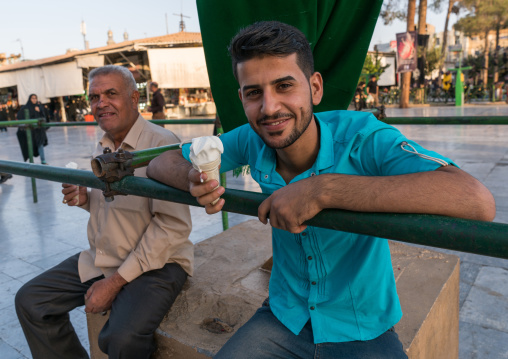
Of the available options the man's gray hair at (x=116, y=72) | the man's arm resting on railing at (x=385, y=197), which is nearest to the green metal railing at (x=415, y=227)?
the man's arm resting on railing at (x=385, y=197)

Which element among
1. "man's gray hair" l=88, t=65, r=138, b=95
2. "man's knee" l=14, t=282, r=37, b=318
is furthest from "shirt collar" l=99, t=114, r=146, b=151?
"man's knee" l=14, t=282, r=37, b=318

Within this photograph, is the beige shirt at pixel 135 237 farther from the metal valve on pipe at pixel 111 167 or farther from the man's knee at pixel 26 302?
the metal valve on pipe at pixel 111 167

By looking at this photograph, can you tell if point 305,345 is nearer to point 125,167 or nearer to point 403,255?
point 125,167

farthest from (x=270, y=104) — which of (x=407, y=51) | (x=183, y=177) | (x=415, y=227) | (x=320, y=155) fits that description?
(x=407, y=51)

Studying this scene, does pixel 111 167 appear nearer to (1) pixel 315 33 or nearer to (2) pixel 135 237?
(2) pixel 135 237

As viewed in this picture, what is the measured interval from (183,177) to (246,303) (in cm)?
81

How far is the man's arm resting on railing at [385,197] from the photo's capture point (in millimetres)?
1009

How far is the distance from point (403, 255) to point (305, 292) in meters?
1.18

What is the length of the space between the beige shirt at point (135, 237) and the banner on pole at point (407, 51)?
17591 millimetres

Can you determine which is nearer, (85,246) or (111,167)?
(111,167)

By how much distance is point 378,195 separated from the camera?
1031 mm

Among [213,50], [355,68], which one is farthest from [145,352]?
[355,68]

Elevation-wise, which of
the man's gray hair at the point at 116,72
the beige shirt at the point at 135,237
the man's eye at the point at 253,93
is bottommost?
the beige shirt at the point at 135,237

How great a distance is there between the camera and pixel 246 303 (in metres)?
1.96
